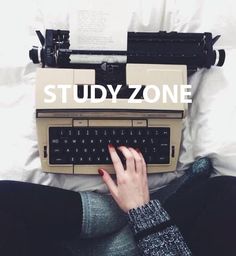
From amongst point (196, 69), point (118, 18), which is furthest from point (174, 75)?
point (118, 18)

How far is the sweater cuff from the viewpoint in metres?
1.05

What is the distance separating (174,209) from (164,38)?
0.40 meters

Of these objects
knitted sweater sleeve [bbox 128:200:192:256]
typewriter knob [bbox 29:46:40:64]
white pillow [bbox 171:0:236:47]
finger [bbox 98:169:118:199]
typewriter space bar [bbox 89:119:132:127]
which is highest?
white pillow [bbox 171:0:236:47]

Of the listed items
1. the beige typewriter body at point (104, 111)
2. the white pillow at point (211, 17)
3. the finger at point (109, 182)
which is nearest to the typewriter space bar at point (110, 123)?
the beige typewriter body at point (104, 111)

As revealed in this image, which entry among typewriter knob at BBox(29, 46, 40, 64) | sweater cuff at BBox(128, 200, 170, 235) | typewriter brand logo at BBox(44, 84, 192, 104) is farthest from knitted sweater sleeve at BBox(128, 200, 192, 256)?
typewriter knob at BBox(29, 46, 40, 64)

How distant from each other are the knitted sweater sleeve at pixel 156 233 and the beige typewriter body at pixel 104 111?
131mm

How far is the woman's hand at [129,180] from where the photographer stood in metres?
1.11

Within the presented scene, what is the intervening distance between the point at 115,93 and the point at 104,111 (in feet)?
0.16

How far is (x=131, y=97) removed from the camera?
1123 mm

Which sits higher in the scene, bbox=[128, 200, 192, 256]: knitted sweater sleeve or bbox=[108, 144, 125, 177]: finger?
bbox=[108, 144, 125, 177]: finger

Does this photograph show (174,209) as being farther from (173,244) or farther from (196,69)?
(196,69)

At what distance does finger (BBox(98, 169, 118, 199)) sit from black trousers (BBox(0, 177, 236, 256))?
Result: 0.09 metres

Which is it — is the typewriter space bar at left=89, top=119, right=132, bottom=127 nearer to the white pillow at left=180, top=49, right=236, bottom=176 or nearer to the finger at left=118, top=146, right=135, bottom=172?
the finger at left=118, top=146, right=135, bottom=172

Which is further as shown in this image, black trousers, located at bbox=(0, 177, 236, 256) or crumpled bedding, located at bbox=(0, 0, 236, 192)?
crumpled bedding, located at bbox=(0, 0, 236, 192)
